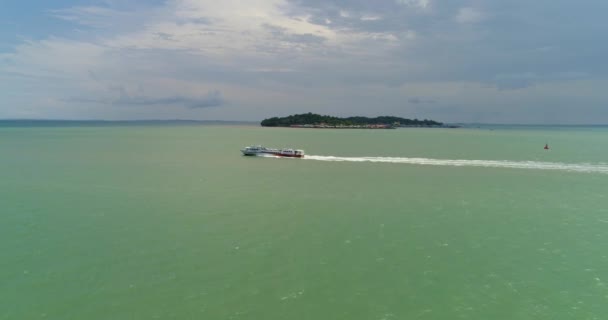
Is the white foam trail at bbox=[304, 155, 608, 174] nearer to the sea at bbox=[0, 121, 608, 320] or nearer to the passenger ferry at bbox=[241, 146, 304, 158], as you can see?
the passenger ferry at bbox=[241, 146, 304, 158]

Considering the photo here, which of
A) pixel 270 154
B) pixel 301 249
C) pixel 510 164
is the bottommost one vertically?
pixel 301 249

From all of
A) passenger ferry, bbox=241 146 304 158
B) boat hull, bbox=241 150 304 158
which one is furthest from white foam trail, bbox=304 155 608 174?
passenger ferry, bbox=241 146 304 158

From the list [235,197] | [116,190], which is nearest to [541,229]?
[235,197]

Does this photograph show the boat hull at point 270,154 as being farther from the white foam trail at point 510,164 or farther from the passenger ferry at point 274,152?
the white foam trail at point 510,164

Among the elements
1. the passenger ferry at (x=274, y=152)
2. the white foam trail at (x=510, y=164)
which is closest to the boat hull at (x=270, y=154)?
the passenger ferry at (x=274, y=152)

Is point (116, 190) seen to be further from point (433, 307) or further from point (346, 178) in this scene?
point (433, 307)

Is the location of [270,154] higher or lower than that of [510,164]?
higher

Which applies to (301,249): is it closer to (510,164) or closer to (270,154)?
(510,164)

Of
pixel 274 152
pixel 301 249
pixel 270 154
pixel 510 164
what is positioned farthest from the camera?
pixel 270 154

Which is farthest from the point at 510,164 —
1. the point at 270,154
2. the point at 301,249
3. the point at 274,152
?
the point at 301,249
